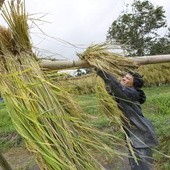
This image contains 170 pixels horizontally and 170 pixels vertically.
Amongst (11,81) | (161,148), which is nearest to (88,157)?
(11,81)

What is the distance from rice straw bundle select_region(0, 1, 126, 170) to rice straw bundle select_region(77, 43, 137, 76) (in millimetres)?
267

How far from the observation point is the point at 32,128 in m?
1.85

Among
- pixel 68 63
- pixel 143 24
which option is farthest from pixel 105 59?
pixel 143 24

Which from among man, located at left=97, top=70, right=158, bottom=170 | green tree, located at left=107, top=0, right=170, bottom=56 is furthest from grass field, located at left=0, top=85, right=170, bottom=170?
green tree, located at left=107, top=0, right=170, bottom=56

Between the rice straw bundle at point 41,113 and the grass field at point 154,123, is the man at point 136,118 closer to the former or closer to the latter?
the grass field at point 154,123

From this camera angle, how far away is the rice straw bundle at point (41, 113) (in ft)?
6.02

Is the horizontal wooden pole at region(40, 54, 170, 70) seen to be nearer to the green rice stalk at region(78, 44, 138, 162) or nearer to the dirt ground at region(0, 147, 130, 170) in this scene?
the green rice stalk at region(78, 44, 138, 162)

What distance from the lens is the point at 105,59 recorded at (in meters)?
2.32

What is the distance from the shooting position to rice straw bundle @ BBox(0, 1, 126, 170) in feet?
6.02

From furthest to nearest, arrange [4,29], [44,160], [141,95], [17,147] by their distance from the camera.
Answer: [17,147] < [141,95] < [4,29] < [44,160]

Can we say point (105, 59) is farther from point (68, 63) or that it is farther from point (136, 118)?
point (136, 118)

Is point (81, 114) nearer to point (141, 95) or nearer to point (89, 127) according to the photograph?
point (89, 127)

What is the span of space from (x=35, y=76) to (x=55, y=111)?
17cm

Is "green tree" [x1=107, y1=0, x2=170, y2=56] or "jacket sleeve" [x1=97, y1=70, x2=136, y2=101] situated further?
"green tree" [x1=107, y1=0, x2=170, y2=56]
